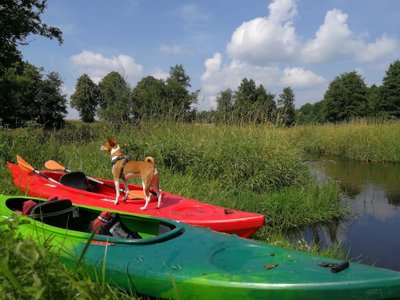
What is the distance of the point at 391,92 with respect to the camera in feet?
107

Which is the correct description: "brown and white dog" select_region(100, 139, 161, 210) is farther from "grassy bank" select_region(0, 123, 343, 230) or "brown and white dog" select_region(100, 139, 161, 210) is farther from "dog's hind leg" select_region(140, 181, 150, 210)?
"grassy bank" select_region(0, 123, 343, 230)

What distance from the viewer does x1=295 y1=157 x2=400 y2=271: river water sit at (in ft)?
16.0

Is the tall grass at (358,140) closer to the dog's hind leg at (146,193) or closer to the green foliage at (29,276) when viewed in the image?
the dog's hind leg at (146,193)

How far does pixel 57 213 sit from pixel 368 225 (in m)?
4.82

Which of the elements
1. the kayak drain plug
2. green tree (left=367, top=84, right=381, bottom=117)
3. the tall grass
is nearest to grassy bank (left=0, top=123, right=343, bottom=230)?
the kayak drain plug

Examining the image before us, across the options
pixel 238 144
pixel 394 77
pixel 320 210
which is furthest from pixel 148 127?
pixel 394 77

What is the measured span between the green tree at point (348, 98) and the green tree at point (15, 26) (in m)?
29.7

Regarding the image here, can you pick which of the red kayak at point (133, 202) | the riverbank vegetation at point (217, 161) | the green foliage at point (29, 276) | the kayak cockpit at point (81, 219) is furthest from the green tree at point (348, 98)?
the green foliage at point (29, 276)

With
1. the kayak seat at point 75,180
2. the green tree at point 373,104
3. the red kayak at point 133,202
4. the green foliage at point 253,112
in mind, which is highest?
the green tree at point 373,104

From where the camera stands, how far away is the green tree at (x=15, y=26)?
446 inches

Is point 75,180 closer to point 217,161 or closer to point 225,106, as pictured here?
point 217,161

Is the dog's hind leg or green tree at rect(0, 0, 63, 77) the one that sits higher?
green tree at rect(0, 0, 63, 77)

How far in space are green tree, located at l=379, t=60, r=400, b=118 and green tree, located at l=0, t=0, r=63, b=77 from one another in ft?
93.7

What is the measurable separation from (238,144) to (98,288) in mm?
5434
